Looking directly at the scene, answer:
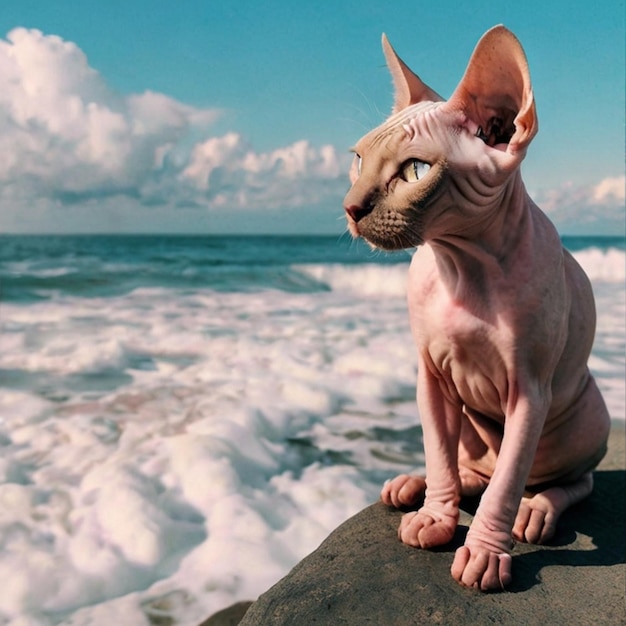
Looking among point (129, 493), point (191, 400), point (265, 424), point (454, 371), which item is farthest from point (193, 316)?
point (454, 371)

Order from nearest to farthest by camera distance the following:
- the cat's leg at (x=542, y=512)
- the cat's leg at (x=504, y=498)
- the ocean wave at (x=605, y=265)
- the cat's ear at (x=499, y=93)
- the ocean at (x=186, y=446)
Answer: the cat's ear at (x=499, y=93) < the cat's leg at (x=504, y=498) < the cat's leg at (x=542, y=512) < the ocean at (x=186, y=446) < the ocean wave at (x=605, y=265)

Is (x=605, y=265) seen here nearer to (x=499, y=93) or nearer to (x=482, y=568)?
(x=482, y=568)

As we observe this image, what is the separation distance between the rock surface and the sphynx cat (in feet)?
0.23

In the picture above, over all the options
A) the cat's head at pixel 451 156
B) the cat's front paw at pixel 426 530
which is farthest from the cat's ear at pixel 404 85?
the cat's front paw at pixel 426 530

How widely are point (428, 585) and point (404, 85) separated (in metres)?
1.47

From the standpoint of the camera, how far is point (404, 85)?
2.06 metres

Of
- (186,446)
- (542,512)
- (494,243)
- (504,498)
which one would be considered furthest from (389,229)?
(186,446)

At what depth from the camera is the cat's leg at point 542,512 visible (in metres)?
2.32

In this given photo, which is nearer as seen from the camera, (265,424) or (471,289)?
(471,289)

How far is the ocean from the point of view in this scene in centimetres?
306

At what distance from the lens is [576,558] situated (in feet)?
7.44

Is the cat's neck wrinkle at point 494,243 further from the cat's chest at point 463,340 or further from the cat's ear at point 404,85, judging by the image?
the cat's ear at point 404,85

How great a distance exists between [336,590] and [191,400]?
361 centimetres

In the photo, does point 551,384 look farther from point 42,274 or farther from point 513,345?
point 42,274
